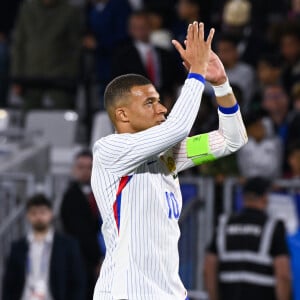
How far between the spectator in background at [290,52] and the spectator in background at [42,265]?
348 cm

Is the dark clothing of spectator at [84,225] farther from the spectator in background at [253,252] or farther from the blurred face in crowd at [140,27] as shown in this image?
the blurred face in crowd at [140,27]

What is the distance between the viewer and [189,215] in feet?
37.2

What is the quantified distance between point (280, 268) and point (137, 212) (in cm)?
391

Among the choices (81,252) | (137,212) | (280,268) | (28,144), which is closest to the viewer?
(137,212)

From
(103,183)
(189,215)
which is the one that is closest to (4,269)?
(189,215)

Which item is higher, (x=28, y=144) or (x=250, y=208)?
(x=28, y=144)

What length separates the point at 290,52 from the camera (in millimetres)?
13281

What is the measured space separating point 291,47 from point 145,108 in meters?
7.06

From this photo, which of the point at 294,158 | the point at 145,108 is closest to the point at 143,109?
the point at 145,108

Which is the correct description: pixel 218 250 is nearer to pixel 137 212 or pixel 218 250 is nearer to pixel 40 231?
pixel 40 231

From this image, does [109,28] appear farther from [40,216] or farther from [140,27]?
[40,216]

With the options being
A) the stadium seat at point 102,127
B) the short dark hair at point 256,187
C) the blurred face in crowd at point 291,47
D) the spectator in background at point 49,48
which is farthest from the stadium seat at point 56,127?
the short dark hair at point 256,187

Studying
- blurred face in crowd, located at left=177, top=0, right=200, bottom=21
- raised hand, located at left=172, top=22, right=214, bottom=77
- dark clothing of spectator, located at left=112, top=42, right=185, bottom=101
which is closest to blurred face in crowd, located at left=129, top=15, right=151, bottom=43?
dark clothing of spectator, located at left=112, top=42, right=185, bottom=101

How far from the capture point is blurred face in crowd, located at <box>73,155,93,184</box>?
1160cm
